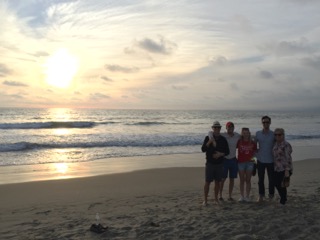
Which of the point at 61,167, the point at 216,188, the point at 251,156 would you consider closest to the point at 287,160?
the point at 251,156

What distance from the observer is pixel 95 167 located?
1281 cm

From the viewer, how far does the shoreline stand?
11.0m

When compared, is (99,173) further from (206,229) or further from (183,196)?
(206,229)

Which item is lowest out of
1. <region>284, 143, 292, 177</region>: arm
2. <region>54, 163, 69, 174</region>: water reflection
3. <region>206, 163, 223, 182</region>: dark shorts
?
<region>54, 163, 69, 174</region>: water reflection

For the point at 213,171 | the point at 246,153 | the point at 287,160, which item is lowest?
the point at 213,171

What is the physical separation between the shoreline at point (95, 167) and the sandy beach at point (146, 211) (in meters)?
1.19

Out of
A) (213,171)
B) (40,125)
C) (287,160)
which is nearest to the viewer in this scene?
(287,160)

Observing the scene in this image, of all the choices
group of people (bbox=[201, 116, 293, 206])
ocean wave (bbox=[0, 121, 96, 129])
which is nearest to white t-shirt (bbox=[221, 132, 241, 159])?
group of people (bbox=[201, 116, 293, 206])

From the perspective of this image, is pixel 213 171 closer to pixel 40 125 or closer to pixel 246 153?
pixel 246 153

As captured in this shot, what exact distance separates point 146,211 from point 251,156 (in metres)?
2.40

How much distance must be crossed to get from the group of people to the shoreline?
18.2 feet

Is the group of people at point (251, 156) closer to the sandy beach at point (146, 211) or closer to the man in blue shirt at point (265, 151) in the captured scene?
the man in blue shirt at point (265, 151)

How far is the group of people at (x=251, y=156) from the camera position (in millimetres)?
6504

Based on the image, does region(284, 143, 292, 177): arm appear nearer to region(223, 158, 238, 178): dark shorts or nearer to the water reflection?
region(223, 158, 238, 178): dark shorts
